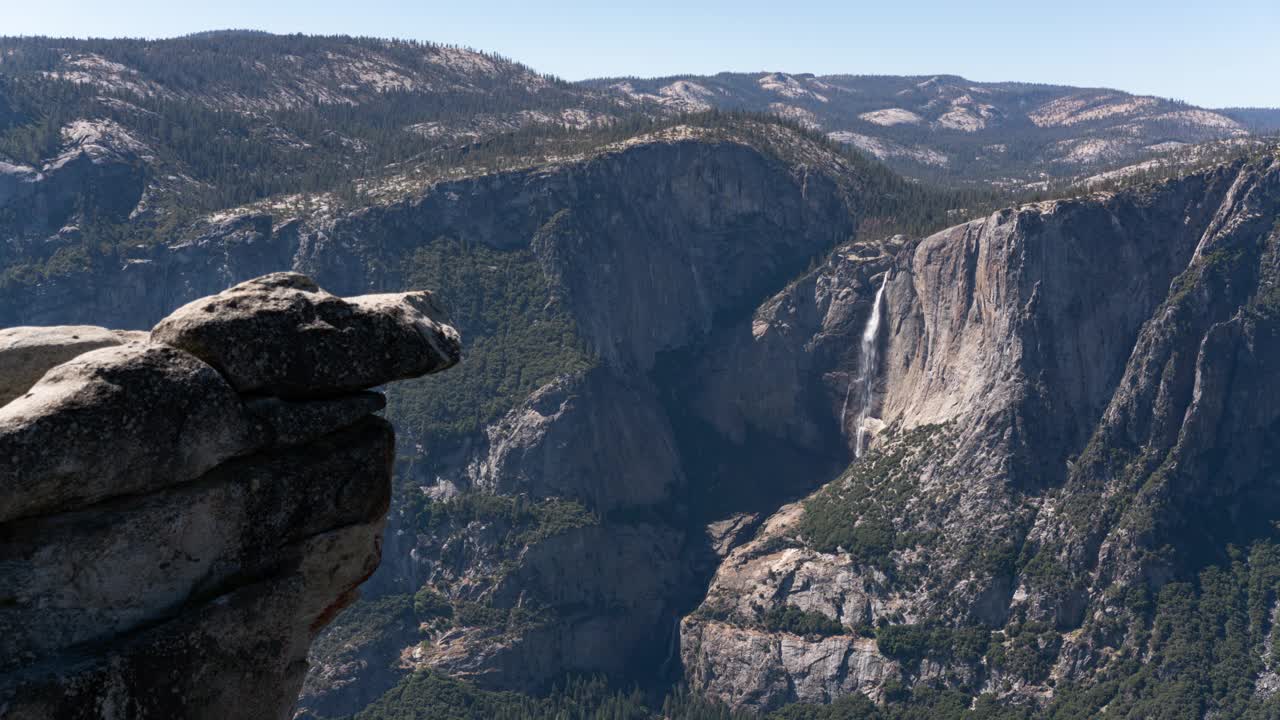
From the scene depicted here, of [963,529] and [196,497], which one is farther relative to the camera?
[963,529]

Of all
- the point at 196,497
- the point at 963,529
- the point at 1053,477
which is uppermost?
the point at 196,497

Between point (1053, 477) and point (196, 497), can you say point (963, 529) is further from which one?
point (196, 497)

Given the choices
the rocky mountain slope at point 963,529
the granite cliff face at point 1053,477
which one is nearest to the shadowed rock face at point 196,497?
the rocky mountain slope at point 963,529

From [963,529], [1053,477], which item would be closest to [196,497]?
[963,529]

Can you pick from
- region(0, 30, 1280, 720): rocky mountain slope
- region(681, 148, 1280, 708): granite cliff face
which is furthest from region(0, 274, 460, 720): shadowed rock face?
region(681, 148, 1280, 708): granite cliff face

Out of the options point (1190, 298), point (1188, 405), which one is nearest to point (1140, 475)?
point (1188, 405)

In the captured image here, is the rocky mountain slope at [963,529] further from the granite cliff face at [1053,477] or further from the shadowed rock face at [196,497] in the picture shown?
the shadowed rock face at [196,497]
